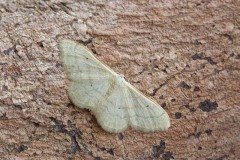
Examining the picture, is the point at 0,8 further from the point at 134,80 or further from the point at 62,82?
the point at 134,80

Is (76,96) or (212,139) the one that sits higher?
(76,96)

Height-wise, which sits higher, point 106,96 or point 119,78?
point 119,78

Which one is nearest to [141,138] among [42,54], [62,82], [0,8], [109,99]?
[109,99]
